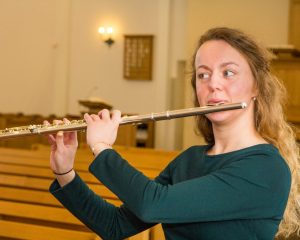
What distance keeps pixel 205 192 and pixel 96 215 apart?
1.52 feet

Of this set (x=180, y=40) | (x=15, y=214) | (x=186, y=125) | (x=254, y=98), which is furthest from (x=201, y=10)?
(x=254, y=98)

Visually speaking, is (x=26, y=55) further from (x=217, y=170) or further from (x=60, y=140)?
(x=217, y=170)

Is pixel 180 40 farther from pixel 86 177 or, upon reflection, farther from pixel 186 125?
pixel 86 177

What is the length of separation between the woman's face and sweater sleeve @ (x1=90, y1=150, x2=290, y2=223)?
7.4 inches

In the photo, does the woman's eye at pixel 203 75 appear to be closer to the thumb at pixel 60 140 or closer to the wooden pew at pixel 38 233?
the thumb at pixel 60 140

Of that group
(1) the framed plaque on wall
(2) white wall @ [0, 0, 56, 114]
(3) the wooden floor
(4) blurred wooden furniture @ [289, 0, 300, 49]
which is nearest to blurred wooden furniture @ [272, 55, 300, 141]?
(4) blurred wooden furniture @ [289, 0, 300, 49]

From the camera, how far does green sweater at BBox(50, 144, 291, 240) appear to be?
38.1 inches

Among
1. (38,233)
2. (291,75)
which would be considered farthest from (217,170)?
(291,75)

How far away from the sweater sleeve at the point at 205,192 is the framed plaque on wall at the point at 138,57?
6357 millimetres

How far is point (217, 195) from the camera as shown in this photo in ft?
3.21

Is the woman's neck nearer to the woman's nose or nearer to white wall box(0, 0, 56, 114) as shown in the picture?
the woman's nose

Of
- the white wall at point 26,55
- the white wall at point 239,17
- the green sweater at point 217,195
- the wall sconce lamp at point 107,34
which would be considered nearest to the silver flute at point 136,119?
the green sweater at point 217,195

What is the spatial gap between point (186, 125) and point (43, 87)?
295 cm

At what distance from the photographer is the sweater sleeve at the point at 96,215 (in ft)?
4.28
